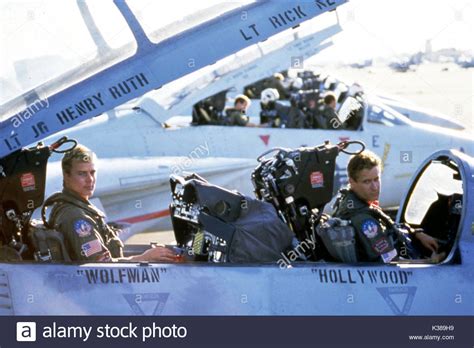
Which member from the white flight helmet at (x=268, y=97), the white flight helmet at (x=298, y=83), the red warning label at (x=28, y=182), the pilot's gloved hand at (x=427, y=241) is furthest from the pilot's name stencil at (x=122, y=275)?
the white flight helmet at (x=298, y=83)

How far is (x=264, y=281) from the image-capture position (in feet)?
17.3

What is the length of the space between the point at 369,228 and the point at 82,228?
5.49 feet

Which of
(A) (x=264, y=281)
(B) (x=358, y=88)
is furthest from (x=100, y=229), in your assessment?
(B) (x=358, y=88)

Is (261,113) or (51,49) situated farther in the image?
(261,113)

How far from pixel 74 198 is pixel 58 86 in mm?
719

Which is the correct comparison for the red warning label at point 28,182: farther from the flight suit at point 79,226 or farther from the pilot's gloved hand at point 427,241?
the pilot's gloved hand at point 427,241

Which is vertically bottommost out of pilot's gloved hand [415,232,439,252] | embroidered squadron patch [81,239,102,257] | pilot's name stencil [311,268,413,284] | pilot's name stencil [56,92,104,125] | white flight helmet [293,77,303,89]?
white flight helmet [293,77,303,89]

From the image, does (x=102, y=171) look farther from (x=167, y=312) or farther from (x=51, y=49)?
(x=167, y=312)

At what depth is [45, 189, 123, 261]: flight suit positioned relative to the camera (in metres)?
5.48

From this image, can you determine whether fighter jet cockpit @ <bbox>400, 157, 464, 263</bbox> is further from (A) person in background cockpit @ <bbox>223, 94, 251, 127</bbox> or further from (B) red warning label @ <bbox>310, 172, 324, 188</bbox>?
(A) person in background cockpit @ <bbox>223, 94, 251, 127</bbox>

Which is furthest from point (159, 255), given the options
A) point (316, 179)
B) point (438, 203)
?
point (438, 203)

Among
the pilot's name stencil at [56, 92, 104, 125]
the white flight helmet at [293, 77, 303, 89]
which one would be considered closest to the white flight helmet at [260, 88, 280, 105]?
the white flight helmet at [293, 77, 303, 89]

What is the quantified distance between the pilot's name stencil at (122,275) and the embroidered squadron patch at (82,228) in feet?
1.06

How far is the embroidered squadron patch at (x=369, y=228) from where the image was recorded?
552 cm
